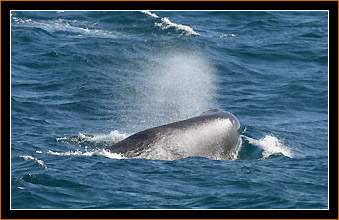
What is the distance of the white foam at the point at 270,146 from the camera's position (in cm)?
3064

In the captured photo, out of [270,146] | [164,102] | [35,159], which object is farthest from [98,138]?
[164,102]

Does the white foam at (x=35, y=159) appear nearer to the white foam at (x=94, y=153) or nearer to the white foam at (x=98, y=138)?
the white foam at (x=94, y=153)

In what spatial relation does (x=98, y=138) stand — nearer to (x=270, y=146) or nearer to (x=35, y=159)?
(x=35, y=159)

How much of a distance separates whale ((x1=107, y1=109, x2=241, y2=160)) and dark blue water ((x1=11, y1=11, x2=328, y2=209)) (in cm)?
A: 41

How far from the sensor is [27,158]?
1106 inches

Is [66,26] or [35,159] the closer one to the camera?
[35,159]

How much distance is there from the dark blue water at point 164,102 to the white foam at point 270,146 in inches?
5.6

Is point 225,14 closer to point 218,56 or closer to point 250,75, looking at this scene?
point 218,56

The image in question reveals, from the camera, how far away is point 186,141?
90.6ft

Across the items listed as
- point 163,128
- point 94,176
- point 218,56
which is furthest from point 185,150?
point 218,56

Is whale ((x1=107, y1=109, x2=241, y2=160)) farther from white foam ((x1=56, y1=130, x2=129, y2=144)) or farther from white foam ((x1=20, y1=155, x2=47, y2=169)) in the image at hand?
white foam ((x1=56, y1=130, x2=129, y2=144))

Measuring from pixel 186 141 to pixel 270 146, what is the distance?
5.92m

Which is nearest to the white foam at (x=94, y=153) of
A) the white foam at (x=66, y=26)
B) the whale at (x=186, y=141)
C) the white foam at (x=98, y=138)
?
the whale at (x=186, y=141)

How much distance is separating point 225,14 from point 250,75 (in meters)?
20.9
